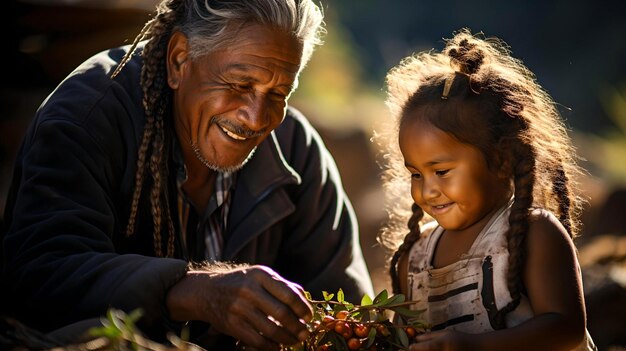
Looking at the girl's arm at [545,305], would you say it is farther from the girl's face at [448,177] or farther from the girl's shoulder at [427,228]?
the girl's shoulder at [427,228]

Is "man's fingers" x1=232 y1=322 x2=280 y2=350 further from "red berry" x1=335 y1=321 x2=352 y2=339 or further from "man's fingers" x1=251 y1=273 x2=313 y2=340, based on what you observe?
"red berry" x1=335 y1=321 x2=352 y2=339

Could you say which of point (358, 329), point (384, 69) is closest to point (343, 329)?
point (358, 329)

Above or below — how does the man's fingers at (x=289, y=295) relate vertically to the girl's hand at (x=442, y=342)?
above

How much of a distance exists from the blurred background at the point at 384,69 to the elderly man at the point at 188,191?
2.67 ft

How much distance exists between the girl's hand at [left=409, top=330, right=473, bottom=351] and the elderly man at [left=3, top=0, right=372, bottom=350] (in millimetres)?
353

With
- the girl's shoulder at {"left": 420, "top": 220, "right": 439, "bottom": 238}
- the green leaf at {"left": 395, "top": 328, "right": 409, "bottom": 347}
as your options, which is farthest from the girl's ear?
the green leaf at {"left": 395, "top": 328, "right": 409, "bottom": 347}

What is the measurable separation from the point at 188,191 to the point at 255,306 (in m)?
1.16

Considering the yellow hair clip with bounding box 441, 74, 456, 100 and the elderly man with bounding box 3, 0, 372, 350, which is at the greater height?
the yellow hair clip with bounding box 441, 74, 456, 100

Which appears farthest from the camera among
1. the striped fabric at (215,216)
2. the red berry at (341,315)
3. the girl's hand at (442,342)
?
the striped fabric at (215,216)

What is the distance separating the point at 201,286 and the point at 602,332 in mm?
2435

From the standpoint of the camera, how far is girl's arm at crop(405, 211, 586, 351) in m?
2.50

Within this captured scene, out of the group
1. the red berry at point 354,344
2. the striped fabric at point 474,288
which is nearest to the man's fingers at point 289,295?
the red berry at point 354,344

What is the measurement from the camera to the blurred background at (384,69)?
5.62 metres

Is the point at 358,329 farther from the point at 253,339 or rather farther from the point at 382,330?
the point at 253,339
